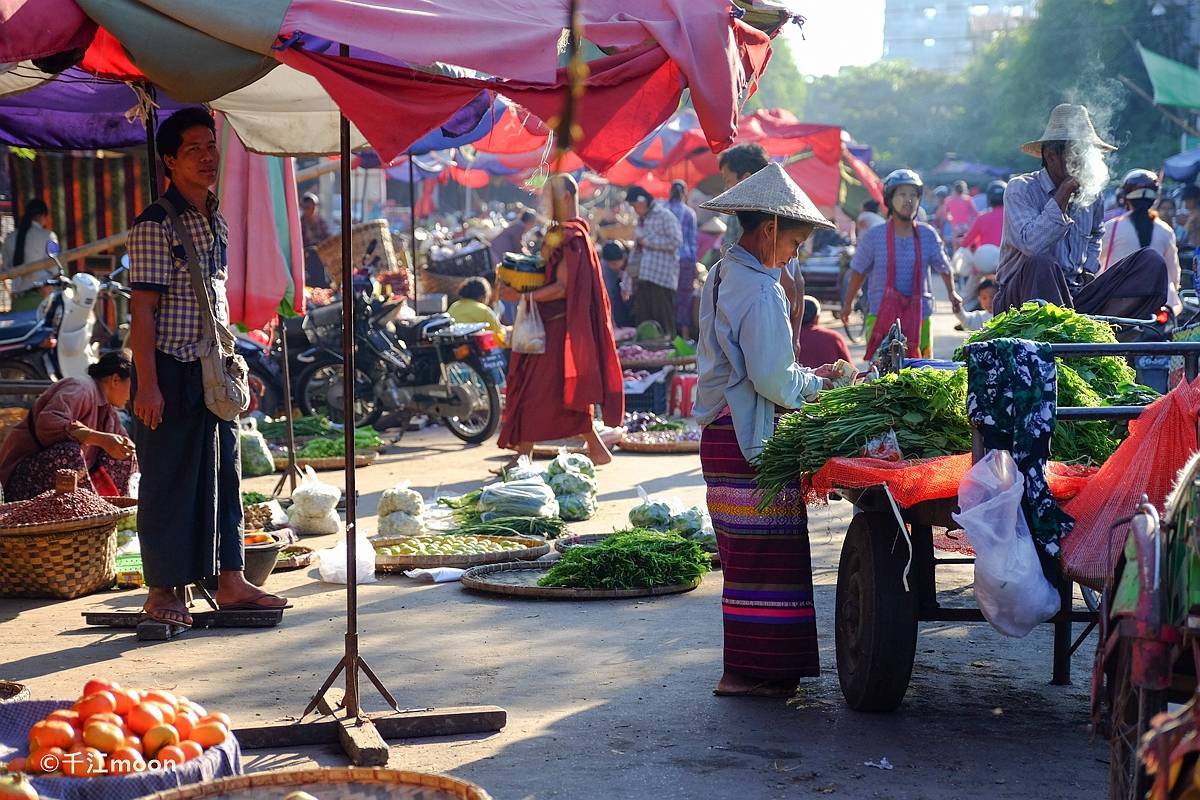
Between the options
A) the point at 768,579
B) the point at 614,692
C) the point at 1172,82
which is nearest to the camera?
the point at 768,579

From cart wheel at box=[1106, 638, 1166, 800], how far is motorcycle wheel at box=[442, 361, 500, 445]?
9.06m

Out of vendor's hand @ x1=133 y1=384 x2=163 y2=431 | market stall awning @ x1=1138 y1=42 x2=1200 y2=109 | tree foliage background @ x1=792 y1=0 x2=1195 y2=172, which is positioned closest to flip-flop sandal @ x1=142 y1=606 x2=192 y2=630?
vendor's hand @ x1=133 y1=384 x2=163 y2=431

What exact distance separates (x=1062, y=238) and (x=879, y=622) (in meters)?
3.93

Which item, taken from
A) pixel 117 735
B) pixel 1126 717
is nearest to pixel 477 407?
pixel 117 735

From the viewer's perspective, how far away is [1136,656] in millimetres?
3135

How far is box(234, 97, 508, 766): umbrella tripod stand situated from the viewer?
4613mm

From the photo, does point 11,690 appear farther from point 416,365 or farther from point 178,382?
point 416,365

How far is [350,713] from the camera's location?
470cm

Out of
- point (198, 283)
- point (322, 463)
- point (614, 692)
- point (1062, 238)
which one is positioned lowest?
point (614, 692)

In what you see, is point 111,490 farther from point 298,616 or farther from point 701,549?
point 701,549

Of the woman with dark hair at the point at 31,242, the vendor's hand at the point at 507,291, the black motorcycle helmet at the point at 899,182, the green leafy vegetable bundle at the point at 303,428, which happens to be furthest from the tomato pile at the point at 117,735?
the woman with dark hair at the point at 31,242

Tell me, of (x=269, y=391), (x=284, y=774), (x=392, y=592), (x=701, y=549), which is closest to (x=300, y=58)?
(x=284, y=774)

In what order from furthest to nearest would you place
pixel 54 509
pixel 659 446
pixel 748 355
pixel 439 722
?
1. pixel 659 446
2. pixel 54 509
3. pixel 748 355
4. pixel 439 722

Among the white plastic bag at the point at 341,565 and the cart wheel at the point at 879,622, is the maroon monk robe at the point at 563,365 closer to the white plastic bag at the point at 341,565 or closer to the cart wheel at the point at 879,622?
the white plastic bag at the point at 341,565
